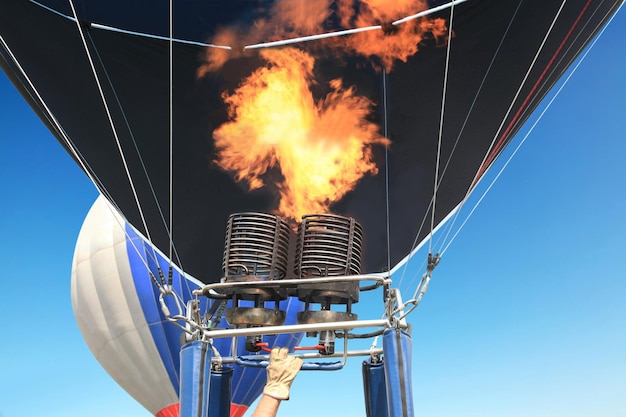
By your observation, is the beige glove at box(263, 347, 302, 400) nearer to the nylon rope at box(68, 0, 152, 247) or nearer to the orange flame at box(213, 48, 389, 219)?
the nylon rope at box(68, 0, 152, 247)

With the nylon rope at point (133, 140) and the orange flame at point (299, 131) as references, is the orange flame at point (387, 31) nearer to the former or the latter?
the orange flame at point (299, 131)

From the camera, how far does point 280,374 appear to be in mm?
2502

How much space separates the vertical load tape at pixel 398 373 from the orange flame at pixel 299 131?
155 cm

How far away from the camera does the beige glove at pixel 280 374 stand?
7.82ft

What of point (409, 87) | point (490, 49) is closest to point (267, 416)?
point (409, 87)

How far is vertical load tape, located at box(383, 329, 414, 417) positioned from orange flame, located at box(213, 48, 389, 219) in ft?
5.08

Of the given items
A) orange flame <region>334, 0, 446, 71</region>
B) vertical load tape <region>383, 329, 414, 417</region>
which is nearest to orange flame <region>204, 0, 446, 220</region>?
orange flame <region>334, 0, 446, 71</region>

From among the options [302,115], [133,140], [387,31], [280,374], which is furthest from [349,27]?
[280,374]

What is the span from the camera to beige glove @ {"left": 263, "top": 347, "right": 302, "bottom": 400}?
2385 mm

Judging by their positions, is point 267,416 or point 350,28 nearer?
point 267,416

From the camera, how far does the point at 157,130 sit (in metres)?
4.36

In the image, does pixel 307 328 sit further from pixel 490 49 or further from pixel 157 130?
pixel 490 49

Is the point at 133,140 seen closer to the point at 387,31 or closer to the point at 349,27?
the point at 349,27

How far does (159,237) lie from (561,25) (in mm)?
2967
